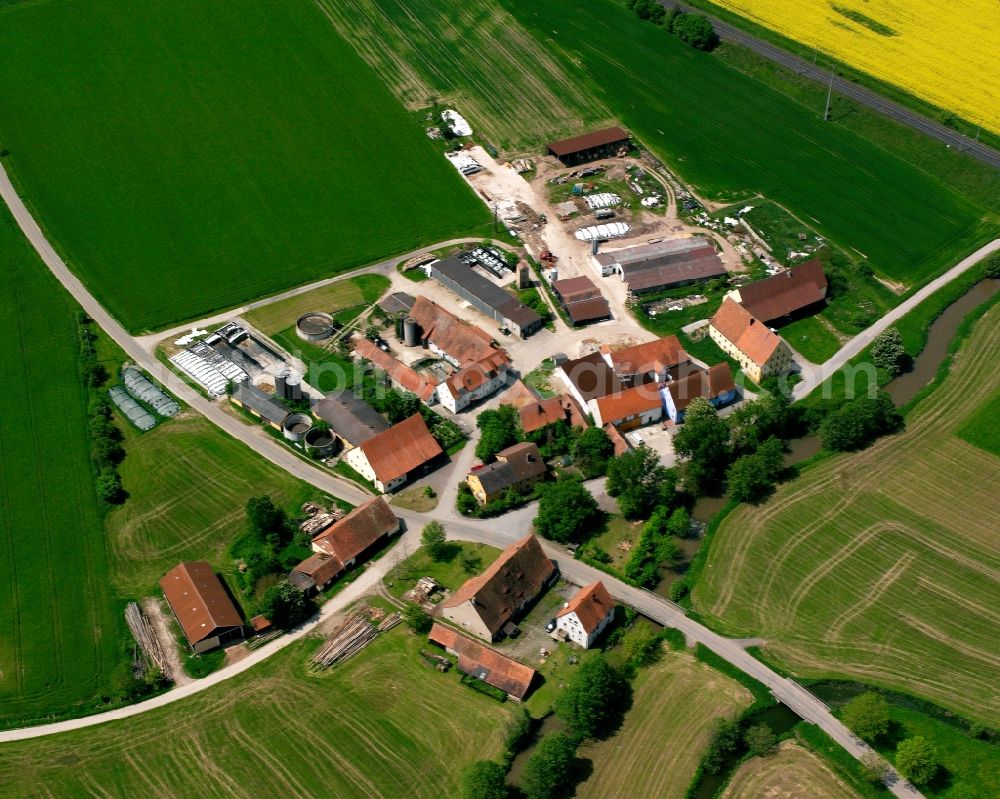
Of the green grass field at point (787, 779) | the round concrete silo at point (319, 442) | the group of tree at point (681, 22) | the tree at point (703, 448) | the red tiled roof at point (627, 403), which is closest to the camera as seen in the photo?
the green grass field at point (787, 779)

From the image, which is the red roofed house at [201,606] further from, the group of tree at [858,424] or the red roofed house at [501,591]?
the group of tree at [858,424]

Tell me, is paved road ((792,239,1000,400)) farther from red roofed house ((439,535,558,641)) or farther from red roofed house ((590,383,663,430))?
red roofed house ((439,535,558,641))

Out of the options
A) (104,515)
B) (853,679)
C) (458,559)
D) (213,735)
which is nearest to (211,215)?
(104,515)

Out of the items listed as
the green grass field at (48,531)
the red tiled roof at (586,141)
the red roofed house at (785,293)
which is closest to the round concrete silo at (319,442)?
the green grass field at (48,531)

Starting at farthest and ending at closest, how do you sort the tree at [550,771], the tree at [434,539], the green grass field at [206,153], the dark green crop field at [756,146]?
1. the dark green crop field at [756,146]
2. the green grass field at [206,153]
3. the tree at [434,539]
4. the tree at [550,771]

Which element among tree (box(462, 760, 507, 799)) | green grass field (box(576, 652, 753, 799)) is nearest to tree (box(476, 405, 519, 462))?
green grass field (box(576, 652, 753, 799))

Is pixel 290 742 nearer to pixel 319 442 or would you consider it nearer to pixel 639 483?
pixel 319 442
